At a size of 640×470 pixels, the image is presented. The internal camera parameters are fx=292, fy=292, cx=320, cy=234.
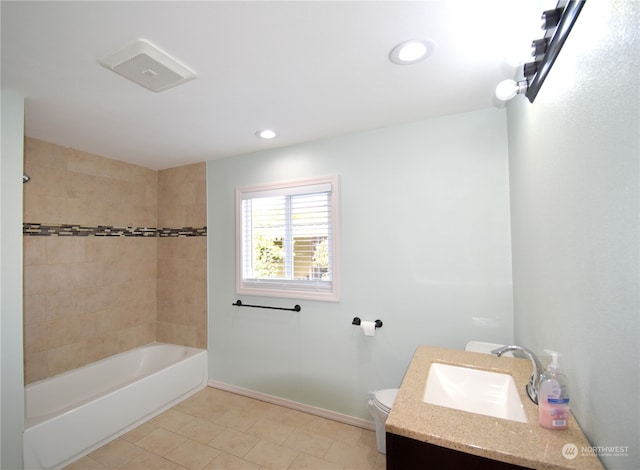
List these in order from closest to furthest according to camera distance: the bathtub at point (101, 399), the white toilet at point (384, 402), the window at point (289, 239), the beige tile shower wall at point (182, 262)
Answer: the white toilet at point (384, 402) < the bathtub at point (101, 399) < the window at point (289, 239) < the beige tile shower wall at point (182, 262)

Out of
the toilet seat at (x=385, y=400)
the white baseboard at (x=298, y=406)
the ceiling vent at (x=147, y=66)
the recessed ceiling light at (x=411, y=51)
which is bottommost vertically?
the white baseboard at (x=298, y=406)

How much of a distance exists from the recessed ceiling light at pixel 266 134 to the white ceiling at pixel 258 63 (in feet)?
0.36

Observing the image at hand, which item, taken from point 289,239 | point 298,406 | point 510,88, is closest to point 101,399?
point 298,406

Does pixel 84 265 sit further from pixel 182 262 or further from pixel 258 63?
pixel 258 63

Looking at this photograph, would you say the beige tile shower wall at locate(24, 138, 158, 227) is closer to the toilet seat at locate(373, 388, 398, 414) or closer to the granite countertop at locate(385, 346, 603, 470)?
the toilet seat at locate(373, 388, 398, 414)

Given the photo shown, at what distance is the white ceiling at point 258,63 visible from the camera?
43.9 inches

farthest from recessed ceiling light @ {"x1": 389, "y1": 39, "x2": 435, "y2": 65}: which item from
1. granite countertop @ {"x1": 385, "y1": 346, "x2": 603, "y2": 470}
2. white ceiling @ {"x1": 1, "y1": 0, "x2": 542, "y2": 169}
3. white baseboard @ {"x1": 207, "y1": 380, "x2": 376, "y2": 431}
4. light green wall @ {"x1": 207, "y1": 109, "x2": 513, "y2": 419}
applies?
white baseboard @ {"x1": 207, "y1": 380, "x2": 376, "y2": 431}

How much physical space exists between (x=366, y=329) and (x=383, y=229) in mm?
769

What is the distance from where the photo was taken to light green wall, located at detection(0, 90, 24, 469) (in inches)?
63.4

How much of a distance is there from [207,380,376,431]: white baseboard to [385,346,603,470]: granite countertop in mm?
1400

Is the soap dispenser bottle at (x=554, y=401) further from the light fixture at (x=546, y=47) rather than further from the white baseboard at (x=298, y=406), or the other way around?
the white baseboard at (x=298, y=406)

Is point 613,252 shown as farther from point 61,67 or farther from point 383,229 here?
point 61,67

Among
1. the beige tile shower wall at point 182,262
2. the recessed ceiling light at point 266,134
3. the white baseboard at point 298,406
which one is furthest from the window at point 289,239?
the white baseboard at point 298,406

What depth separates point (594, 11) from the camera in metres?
0.74
